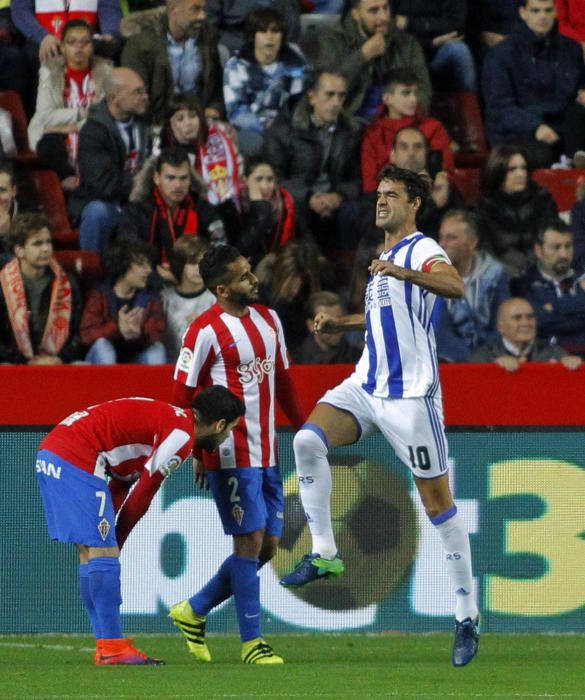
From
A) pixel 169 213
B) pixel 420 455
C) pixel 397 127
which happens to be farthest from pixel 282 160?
pixel 420 455

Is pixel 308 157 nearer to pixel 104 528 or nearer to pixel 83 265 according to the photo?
pixel 83 265

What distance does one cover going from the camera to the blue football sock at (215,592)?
8070 millimetres

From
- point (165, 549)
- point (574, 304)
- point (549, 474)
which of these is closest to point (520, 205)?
point (574, 304)

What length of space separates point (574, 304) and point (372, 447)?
2149mm

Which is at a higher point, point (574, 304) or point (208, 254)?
point (208, 254)

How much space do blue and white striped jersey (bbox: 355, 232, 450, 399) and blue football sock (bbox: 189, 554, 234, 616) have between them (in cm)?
127

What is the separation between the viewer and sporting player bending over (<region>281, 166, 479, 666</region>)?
7.52 metres

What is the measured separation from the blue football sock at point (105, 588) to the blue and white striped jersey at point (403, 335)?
1.52m

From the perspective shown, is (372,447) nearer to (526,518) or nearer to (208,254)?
(526,518)

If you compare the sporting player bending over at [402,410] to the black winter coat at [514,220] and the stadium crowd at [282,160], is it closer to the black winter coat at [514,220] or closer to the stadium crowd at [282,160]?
the stadium crowd at [282,160]

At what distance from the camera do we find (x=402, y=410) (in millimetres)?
7543

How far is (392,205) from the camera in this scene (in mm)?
7578

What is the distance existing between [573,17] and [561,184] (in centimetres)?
169

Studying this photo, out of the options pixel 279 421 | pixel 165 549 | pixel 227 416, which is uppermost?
pixel 227 416
